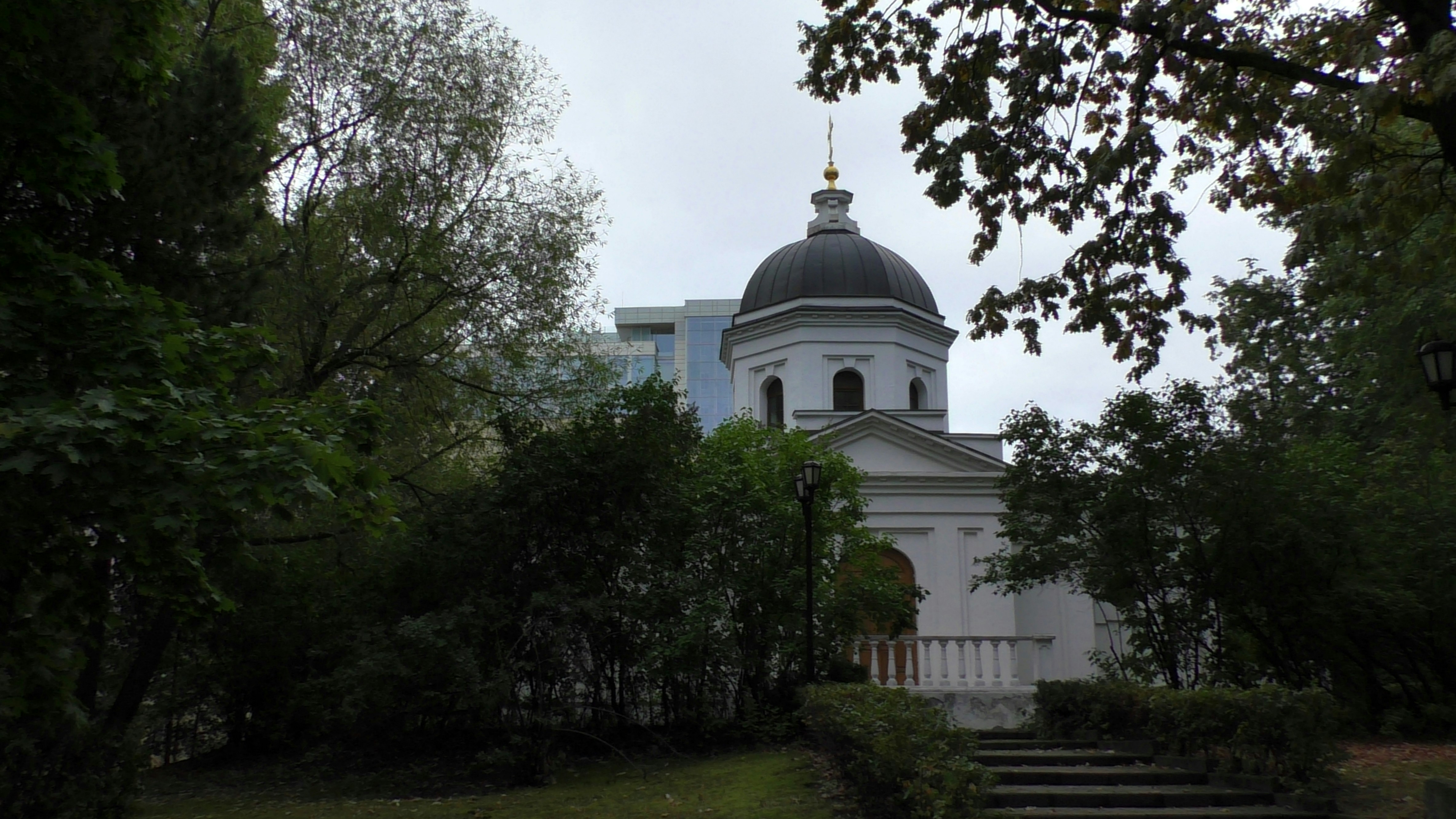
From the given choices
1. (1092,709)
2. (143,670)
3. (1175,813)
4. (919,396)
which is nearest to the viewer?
(1175,813)

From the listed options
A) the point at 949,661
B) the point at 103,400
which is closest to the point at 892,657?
the point at 949,661

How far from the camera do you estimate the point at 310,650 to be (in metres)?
15.1

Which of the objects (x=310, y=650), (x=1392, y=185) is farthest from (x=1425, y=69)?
(x=310, y=650)

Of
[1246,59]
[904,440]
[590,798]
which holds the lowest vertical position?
[590,798]

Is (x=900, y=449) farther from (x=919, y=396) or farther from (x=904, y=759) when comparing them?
(x=904, y=759)

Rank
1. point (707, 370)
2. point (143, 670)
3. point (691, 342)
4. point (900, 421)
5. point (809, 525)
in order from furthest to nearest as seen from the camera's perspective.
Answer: point (691, 342)
point (707, 370)
point (900, 421)
point (809, 525)
point (143, 670)

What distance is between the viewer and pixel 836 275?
95.0 ft

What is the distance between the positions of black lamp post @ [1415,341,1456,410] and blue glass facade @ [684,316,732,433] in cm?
7899

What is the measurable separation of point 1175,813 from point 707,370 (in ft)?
285

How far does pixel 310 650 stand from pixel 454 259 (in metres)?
5.92

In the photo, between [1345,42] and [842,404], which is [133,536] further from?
[842,404]

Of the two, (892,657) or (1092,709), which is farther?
(892,657)

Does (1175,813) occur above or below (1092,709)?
below

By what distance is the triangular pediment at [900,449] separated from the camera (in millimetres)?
25453
